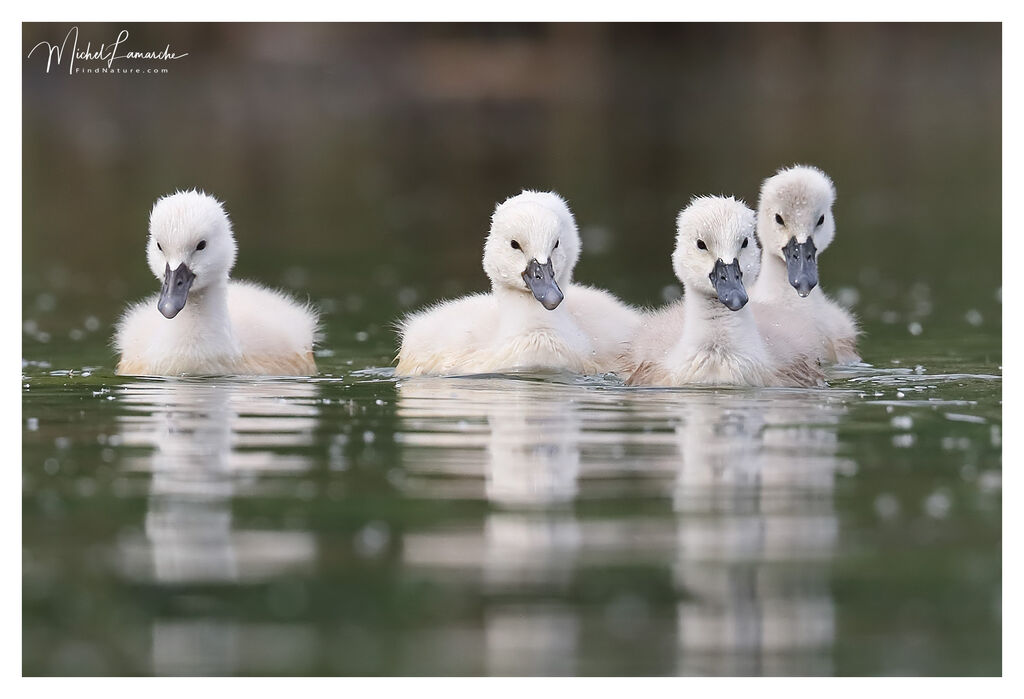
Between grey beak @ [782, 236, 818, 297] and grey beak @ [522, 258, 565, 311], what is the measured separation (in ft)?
6.25

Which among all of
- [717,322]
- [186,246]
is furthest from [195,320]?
[717,322]

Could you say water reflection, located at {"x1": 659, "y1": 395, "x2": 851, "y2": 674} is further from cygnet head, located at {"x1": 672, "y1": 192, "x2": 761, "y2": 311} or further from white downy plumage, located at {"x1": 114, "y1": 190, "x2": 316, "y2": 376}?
white downy plumage, located at {"x1": 114, "y1": 190, "x2": 316, "y2": 376}

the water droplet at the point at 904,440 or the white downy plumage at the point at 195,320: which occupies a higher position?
the white downy plumage at the point at 195,320

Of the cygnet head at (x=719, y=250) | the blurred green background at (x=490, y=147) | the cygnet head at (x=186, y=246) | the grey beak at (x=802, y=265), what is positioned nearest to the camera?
the cygnet head at (x=719, y=250)

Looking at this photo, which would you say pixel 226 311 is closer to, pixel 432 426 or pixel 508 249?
pixel 508 249

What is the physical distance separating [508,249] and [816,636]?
18.7 ft

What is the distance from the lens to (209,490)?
789cm

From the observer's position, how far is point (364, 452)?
344 inches

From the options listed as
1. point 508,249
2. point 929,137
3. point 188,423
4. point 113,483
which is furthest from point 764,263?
point 929,137

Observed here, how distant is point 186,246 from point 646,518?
501 cm

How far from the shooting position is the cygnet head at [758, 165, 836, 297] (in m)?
12.2

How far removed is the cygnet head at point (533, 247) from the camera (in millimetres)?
11016

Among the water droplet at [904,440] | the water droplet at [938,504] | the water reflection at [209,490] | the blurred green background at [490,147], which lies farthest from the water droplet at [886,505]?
the blurred green background at [490,147]

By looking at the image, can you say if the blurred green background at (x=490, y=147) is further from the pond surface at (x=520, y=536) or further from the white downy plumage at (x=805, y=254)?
the pond surface at (x=520, y=536)
